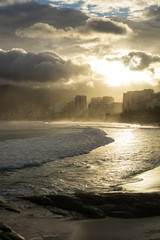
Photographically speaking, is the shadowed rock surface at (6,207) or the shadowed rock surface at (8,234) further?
the shadowed rock surface at (6,207)

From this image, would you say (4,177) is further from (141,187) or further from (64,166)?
(141,187)

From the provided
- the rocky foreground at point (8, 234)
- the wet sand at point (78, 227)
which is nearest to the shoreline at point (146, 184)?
the wet sand at point (78, 227)

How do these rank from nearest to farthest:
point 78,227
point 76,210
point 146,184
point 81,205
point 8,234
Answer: point 8,234 < point 78,227 < point 76,210 < point 81,205 < point 146,184

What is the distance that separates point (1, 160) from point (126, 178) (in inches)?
320

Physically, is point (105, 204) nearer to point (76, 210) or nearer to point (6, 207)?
point (76, 210)

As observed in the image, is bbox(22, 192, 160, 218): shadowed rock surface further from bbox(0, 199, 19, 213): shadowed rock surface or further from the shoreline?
the shoreline

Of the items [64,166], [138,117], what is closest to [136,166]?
[64,166]

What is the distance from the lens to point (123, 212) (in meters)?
5.93

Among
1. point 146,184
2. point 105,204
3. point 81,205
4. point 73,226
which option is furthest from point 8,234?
point 146,184

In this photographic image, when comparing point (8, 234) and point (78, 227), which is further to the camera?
point (78, 227)

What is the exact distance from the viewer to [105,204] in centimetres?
639

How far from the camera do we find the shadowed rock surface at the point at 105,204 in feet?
19.3

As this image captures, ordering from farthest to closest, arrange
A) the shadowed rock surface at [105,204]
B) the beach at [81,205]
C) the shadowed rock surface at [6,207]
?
the shadowed rock surface at [6,207]
the shadowed rock surface at [105,204]
the beach at [81,205]

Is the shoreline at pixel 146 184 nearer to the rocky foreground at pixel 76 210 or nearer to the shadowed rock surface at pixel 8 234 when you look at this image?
the rocky foreground at pixel 76 210
